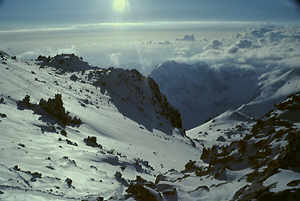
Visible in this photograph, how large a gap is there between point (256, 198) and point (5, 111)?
19160 mm

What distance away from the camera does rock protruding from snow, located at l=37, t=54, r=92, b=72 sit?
68.9m

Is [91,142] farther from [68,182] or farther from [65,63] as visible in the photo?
[65,63]

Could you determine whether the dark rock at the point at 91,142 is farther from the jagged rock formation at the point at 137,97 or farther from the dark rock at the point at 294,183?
the jagged rock formation at the point at 137,97

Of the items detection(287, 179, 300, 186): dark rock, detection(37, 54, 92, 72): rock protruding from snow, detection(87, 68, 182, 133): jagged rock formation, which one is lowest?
detection(87, 68, 182, 133): jagged rock formation

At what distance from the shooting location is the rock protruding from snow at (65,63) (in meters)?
68.9

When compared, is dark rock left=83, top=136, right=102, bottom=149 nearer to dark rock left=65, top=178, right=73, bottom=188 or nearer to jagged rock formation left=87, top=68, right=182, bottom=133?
dark rock left=65, top=178, right=73, bottom=188

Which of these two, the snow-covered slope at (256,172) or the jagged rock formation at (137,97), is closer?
the snow-covered slope at (256,172)

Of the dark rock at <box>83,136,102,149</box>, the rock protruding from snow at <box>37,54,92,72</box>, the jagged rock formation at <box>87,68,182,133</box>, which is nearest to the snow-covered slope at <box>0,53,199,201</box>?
the dark rock at <box>83,136,102,149</box>

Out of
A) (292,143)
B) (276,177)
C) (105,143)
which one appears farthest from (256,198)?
(105,143)

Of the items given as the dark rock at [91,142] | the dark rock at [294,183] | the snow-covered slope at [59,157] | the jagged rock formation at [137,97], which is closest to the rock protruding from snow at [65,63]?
the jagged rock formation at [137,97]

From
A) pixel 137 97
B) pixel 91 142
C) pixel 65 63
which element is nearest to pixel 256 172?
pixel 91 142

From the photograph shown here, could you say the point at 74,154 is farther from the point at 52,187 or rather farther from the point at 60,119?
the point at 60,119

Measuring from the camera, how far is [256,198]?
782 cm

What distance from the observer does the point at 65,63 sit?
236ft
